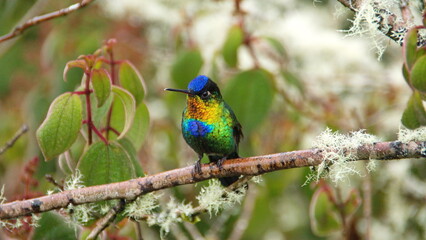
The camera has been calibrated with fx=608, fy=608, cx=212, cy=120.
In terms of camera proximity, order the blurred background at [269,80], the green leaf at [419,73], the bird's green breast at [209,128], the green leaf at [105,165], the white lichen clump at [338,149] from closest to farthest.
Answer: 1. the green leaf at [419,73]
2. the white lichen clump at [338,149]
3. the green leaf at [105,165]
4. the bird's green breast at [209,128]
5. the blurred background at [269,80]

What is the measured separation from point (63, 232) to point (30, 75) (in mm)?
2446

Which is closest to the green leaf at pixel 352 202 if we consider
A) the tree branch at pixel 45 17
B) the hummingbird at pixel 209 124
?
the hummingbird at pixel 209 124

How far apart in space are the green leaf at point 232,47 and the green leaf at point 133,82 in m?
0.75

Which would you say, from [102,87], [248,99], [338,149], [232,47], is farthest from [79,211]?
[232,47]

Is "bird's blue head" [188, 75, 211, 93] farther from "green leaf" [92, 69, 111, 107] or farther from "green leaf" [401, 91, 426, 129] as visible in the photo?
"green leaf" [401, 91, 426, 129]

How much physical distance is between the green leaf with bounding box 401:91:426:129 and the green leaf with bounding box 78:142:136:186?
625 mm

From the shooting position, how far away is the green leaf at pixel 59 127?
4.38ft

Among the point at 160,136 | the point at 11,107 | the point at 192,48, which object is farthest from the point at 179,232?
the point at 11,107

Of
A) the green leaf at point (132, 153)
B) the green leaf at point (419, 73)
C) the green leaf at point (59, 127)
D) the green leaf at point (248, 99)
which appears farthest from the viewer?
the green leaf at point (248, 99)

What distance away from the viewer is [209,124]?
1763mm

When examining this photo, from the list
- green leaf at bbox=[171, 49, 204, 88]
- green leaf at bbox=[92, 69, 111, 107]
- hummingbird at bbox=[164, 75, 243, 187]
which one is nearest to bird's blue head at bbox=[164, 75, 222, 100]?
hummingbird at bbox=[164, 75, 243, 187]

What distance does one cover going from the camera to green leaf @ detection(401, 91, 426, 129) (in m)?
1.22

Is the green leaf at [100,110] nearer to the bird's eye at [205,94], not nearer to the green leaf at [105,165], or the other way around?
the green leaf at [105,165]

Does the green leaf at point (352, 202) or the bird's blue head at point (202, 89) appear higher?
the bird's blue head at point (202, 89)
